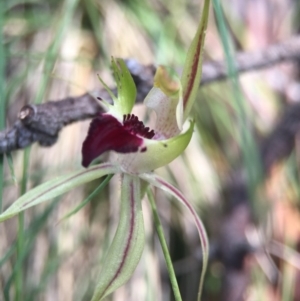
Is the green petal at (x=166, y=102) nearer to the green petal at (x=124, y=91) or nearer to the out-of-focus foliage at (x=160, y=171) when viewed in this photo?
the green petal at (x=124, y=91)

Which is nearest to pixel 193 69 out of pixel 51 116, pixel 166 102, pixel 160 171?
pixel 166 102

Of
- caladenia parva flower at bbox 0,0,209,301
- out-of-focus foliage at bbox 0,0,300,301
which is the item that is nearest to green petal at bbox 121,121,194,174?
caladenia parva flower at bbox 0,0,209,301

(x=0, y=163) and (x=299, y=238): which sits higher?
(x=0, y=163)

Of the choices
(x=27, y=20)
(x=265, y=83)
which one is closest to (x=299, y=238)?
(x=265, y=83)

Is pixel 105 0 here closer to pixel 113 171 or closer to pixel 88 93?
pixel 88 93

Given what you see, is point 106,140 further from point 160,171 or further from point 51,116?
point 160,171

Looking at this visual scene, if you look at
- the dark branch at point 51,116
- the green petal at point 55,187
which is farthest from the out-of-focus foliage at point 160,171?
the green petal at point 55,187
